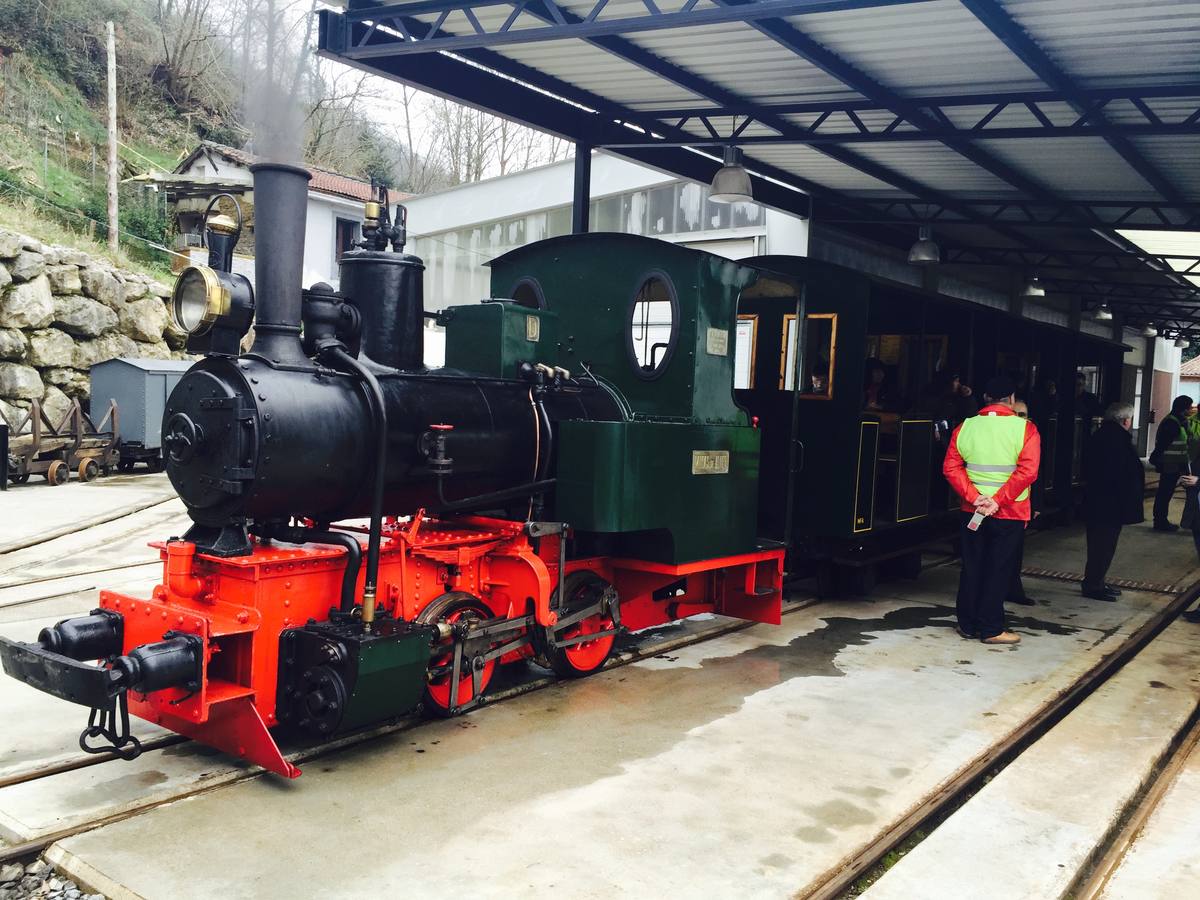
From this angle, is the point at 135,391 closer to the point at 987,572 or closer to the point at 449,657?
the point at 449,657

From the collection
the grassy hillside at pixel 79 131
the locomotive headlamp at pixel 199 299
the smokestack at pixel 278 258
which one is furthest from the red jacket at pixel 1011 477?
the grassy hillside at pixel 79 131

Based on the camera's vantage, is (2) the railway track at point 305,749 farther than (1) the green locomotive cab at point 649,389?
No

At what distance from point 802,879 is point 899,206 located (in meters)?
11.6

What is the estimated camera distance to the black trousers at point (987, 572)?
6992 mm

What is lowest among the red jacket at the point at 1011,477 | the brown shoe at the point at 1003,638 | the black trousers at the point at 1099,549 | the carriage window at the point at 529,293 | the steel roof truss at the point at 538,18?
the brown shoe at the point at 1003,638

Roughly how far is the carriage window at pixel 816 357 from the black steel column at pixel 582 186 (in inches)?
115

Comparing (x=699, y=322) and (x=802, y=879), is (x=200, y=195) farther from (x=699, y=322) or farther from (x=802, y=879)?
(x=802, y=879)

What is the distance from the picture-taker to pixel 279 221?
410 cm

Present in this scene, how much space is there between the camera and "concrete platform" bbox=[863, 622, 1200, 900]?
3.51m

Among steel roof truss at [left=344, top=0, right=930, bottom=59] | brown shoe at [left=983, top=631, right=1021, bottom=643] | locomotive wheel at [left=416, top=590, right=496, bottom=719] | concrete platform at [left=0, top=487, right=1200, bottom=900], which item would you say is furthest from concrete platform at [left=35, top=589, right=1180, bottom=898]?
steel roof truss at [left=344, top=0, right=930, bottom=59]

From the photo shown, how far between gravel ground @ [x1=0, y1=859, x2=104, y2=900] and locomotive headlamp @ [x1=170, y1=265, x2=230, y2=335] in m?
2.06

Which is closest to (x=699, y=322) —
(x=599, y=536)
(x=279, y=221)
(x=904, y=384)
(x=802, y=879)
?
(x=599, y=536)

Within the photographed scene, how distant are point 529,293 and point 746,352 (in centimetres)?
226

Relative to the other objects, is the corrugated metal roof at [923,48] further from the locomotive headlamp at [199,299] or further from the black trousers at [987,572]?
the locomotive headlamp at [199,299]
